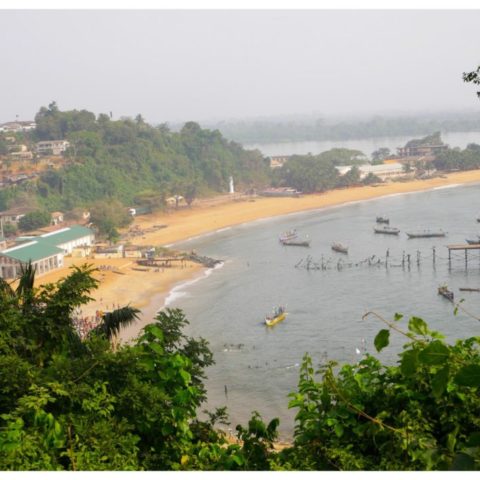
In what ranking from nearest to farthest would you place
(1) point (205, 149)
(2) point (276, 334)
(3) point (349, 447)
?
(3) point (349, 447), (2) point (276, 334), (1) point (205, 149)

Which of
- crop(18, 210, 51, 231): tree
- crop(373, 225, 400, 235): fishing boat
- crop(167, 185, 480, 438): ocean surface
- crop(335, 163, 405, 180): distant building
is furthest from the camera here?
crop(335, 163, 405, 180): distant building

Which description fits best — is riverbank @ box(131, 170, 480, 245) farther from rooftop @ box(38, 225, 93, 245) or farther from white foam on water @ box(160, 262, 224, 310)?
white foam on water @ box(160, 262, 224, 310)

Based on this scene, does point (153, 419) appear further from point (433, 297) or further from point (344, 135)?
point (344, 135)

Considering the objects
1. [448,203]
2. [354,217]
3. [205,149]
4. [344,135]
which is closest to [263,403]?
[354,217]

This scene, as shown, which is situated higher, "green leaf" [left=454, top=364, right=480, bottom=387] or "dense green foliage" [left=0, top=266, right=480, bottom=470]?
"green leaf" [left=454, top=364, right=480, bottom=387]

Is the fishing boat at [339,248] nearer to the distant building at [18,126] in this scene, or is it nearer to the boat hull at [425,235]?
the boat hull at [425,235]

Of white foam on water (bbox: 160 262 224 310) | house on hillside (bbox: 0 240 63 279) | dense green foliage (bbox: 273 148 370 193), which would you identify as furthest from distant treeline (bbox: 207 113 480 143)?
house on hillside (bbox: 0 240 63 279)

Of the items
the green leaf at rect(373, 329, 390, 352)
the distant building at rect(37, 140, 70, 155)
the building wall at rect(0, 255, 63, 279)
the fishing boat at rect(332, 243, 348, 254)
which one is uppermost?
the distant building at rect(37, 140, 70, 155)

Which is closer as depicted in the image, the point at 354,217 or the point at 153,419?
the point at 153,419
